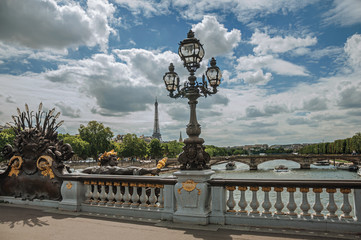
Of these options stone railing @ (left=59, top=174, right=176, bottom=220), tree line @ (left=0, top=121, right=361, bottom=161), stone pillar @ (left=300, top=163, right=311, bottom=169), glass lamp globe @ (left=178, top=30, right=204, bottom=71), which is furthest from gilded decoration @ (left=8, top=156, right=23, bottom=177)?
stone pillar @ (left=300, top=163, right=311, bottom=169)

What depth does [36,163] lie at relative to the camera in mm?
8688

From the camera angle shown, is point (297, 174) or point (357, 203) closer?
point (357, 203)

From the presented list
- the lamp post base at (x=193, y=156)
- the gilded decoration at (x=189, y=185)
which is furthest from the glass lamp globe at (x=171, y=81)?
the gilded decoration at (x=189, y=185)

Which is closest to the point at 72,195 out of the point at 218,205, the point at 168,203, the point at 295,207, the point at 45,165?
the point at 45,165

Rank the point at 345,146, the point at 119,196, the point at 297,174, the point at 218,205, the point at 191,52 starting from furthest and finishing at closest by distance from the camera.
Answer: the point at 345,146
the point at 297,174
the point at 119,196
the point at 191,52
the point at 218,205

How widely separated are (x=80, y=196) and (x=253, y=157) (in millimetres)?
83192

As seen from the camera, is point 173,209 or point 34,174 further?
point 34,174

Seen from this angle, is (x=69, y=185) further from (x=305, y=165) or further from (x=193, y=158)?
(x=305, y=165)

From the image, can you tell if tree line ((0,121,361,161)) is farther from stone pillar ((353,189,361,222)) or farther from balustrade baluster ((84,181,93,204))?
stone pillar ((353,189,361,222))

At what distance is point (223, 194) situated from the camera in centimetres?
643

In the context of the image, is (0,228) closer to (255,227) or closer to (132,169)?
(132,169)

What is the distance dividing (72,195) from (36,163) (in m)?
1.75

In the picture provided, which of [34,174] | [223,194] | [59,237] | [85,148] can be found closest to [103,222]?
[59,237]

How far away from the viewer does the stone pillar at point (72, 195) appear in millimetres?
7832
